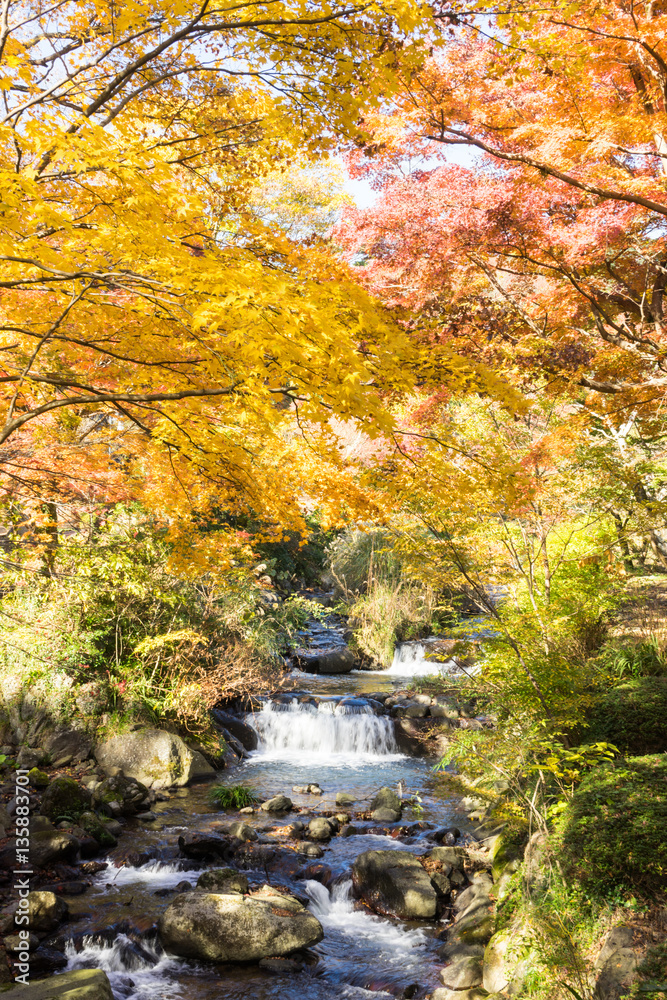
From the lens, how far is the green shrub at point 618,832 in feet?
12.2

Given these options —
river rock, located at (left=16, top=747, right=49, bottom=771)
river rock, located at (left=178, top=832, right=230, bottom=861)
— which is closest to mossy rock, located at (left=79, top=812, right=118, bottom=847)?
river rock, located at (left=178, top=832, right=230, bottom=861)

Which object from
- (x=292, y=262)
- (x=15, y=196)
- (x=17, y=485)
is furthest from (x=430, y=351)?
(x=17, y=485)

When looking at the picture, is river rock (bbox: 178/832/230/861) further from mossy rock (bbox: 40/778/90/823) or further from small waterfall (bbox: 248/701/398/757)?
small waterfall (bbox: 248/701/398/757)

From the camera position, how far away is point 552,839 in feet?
14.3

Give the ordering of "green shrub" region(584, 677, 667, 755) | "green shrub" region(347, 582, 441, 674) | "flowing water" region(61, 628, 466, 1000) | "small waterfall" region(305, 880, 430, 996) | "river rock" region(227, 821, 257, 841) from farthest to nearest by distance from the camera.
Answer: "green shrub" region(347, 582, 441, 674), "river rock" region(227, 821, 257, 841), "green shrub" region(584, 677, 667, 755), "small waterfall" region(305, 880, 430, 996), "flowing water" region(61, 628, 466, 1000)

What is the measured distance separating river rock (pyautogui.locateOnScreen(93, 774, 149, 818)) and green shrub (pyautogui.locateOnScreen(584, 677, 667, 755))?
512cm

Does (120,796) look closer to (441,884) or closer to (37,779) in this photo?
(37,779)

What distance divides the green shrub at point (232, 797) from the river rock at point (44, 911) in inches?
100

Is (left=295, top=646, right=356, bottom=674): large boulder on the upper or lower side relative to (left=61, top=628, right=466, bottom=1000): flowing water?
upper

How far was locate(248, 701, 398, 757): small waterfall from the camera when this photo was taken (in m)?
9.43

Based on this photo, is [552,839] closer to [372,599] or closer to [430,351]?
[430,351]

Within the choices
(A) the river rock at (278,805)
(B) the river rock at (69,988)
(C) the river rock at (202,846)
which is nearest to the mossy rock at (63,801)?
(C) the river rock at (202,846)

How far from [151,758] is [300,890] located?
2998mm

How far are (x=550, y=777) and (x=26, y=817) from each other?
196 inches
